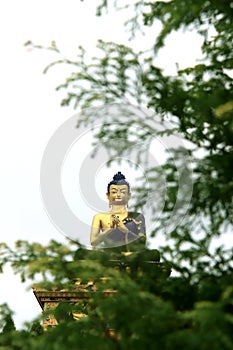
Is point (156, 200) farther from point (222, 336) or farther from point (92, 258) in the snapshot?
point (222, 336)

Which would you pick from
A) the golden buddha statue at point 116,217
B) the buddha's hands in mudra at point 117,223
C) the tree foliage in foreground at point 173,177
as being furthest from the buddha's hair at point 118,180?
the tree foliage in foreground at point 173,177

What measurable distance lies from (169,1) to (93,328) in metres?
3.29

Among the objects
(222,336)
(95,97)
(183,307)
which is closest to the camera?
(222,336)

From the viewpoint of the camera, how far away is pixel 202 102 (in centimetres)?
516

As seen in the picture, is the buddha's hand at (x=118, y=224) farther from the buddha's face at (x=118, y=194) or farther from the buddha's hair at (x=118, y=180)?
the buddha's hair at (x=118, y=180)

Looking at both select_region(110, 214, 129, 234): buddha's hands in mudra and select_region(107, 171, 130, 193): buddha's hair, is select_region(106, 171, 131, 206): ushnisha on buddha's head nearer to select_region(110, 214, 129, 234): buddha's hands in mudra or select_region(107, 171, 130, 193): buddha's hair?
select_region(107, 171, 130, 193): buddha's hair

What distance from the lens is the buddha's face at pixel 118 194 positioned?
14945 mm

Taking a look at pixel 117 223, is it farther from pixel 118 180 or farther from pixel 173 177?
pixel 173 177

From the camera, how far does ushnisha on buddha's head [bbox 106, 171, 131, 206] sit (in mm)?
14945

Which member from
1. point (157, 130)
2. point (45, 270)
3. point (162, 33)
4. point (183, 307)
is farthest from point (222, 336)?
point (162, 33)

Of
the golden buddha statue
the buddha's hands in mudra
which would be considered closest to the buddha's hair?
the golden buddha statue

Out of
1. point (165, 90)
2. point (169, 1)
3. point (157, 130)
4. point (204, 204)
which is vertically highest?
point (169, 1)

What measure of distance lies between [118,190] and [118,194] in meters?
0.11

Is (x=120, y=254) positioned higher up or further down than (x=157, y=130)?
further down
